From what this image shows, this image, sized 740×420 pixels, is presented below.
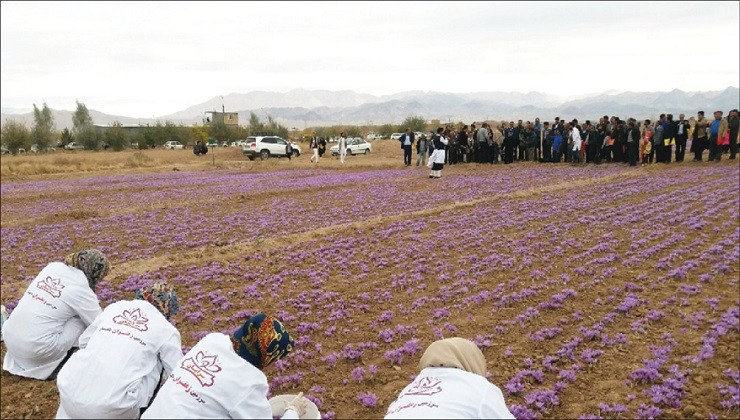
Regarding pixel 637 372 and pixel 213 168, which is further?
pixel 213 168

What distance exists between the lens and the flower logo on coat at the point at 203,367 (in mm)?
3074

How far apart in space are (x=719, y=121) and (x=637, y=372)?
1772 centimetres

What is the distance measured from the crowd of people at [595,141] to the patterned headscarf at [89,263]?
14767 millimetres

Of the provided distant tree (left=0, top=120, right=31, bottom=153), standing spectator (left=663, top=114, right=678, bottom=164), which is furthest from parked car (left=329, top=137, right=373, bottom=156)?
distant tree (left=0, top=120, right=31, bottom=153)

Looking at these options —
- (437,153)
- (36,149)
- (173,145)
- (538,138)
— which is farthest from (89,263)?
(36,149)

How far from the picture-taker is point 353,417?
4.83m

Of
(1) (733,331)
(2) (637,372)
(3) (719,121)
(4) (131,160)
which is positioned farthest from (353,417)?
(4) (131,160)

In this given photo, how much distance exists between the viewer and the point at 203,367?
312 cm

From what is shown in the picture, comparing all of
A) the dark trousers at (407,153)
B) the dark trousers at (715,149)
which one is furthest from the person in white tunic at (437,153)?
the dark trousers at (715,149)

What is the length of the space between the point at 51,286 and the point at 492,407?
4.86 meters

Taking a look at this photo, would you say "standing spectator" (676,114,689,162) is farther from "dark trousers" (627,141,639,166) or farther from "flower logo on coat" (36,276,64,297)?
"flower logo on coat" (36,276,64,297)

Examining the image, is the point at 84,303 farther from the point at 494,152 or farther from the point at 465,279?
the point at 494,152

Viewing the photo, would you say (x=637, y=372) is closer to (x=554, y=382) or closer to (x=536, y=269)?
(x=554, y=382)

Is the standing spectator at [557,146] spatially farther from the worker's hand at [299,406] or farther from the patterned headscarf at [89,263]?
the worker's hand at [299,406]
